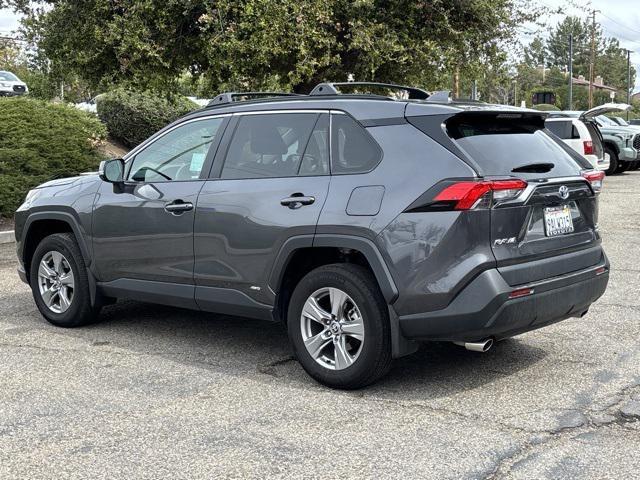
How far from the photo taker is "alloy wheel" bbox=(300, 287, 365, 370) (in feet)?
16.0

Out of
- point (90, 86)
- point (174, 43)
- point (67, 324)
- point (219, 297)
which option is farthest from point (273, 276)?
point (90, 86)

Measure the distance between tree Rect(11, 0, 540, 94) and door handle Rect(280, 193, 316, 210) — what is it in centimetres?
879

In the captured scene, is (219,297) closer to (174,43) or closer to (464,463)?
(464,463)

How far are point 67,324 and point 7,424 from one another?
2.20 meters

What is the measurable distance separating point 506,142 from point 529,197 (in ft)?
1.39

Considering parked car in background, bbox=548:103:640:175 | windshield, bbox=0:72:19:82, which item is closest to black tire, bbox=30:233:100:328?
parked car in background, bbox=548:103:640:175

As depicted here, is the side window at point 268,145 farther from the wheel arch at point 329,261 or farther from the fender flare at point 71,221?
the fender flare at point 71,221

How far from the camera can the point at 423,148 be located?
4.74m

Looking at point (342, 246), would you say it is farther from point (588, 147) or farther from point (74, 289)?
point (588, 147)

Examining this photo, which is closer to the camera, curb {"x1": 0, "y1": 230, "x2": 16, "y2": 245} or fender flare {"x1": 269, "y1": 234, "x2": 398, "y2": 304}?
fender flare {"x1": 269, "y1": 234, "x2": 398, "y2": 304}

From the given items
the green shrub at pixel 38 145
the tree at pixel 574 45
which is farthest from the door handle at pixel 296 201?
the tree at pixel 574 45

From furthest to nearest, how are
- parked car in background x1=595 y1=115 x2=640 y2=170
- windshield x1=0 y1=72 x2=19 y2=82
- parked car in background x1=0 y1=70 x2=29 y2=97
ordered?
windshield x1=0 y1=72 x2=19 y2=82 < parked car in background x1=0 y1=70 x2=29 y2=97 < parked car in background x1=595 y1=115 x2=640 y2=170

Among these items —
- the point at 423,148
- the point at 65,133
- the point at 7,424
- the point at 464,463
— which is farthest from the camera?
the point at 65,133

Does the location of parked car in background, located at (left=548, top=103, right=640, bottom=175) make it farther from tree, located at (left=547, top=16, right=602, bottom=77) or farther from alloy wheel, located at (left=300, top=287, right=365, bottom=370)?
tree, located at (left=547, top=16, right=602, bottom=77)
